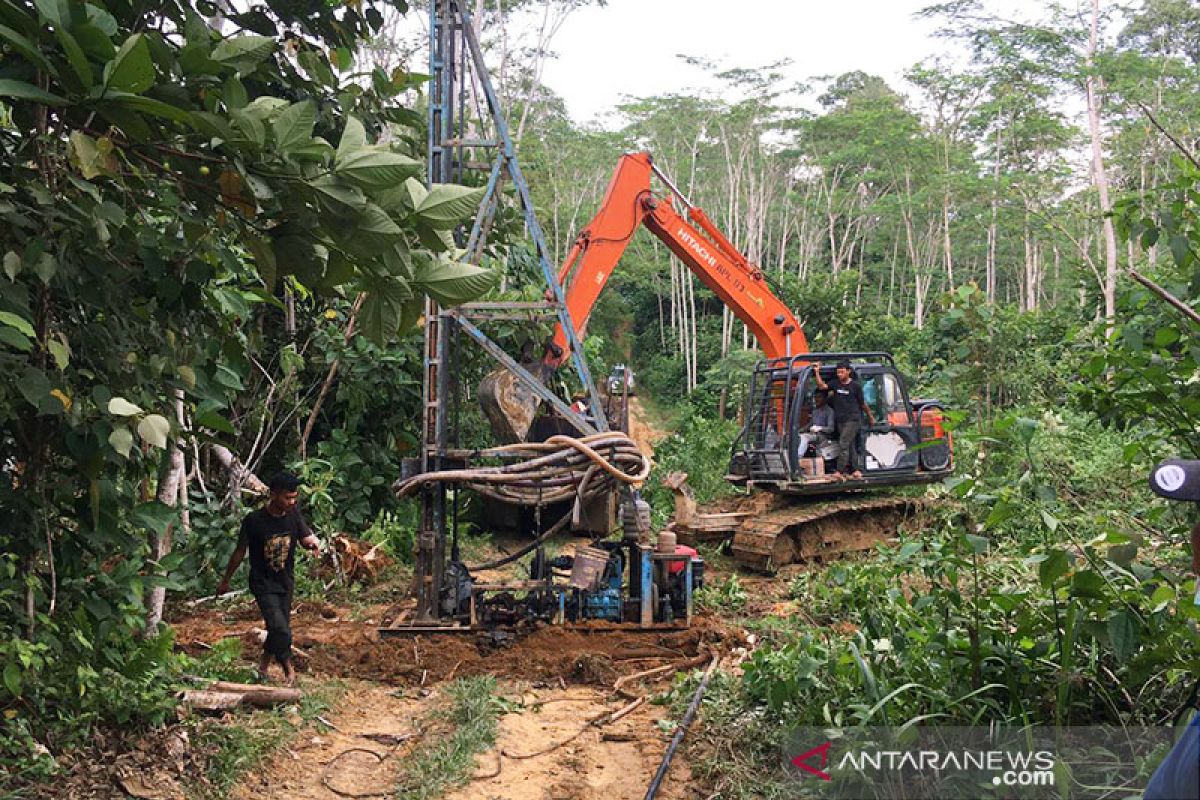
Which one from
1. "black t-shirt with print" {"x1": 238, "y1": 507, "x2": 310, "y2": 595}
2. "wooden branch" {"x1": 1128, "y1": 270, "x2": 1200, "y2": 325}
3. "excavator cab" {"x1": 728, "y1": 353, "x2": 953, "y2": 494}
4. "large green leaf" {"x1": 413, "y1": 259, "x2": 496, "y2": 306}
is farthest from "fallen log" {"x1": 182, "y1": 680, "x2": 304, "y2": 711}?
"excavator cab" {"x1": 728, "y1": 353, "x2": 953, "y2": 494}

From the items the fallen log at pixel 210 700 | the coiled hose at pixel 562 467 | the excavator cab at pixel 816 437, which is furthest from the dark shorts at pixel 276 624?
the excavator cab at pixel 816 437

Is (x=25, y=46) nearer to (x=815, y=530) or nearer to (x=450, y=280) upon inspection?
(x=450, y=280)

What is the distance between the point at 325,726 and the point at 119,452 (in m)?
2.62

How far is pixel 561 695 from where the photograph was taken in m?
6.19

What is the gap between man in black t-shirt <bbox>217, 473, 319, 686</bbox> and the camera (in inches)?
235

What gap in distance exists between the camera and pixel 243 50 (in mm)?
2799

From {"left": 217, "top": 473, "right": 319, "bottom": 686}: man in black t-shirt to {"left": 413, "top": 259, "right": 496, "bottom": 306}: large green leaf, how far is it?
3.43 metres

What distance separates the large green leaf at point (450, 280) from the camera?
292 cm

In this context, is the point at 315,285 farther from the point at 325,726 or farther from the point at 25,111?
the point at 325,726

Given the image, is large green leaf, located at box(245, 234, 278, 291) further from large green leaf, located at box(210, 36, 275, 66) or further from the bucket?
the bucket

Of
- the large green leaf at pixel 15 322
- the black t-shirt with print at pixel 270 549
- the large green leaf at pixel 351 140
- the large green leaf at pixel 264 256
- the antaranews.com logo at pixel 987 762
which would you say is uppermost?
the large green leaf at pixel 351 140

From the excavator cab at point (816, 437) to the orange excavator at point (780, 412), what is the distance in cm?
1

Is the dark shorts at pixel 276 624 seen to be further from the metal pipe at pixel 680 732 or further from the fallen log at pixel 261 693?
the metal pipe at pixel 680 732

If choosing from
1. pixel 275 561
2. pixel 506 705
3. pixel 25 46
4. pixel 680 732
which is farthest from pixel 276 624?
pixel 25 46
